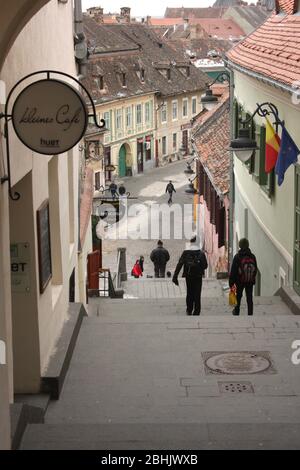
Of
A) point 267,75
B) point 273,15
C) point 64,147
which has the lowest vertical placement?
point 64,147

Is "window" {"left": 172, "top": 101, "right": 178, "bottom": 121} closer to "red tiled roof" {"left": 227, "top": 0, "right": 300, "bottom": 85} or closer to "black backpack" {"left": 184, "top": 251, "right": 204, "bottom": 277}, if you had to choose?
"red tiled roof" {"left": 227, "top": 0, "right": 300, "bottom": 85}

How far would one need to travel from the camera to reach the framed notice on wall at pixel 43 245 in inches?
315

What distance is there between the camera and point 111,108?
48.0m

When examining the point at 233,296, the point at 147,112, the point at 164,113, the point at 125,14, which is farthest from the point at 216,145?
the point at 125,14

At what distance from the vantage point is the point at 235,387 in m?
8.06

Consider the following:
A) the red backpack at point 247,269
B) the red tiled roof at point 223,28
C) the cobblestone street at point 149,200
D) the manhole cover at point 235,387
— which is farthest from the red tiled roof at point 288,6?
the red tiled roof at point 223,28

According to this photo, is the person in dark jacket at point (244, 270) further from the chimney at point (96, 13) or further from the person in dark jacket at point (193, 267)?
the chimney at point (96, 13)

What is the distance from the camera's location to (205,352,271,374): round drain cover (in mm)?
8617

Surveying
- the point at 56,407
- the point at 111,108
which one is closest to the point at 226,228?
the point at 56,407

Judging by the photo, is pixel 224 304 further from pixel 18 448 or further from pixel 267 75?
pixel 18 448

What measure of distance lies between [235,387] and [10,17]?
4249 mm

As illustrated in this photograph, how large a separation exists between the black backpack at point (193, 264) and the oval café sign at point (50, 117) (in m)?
6.13
